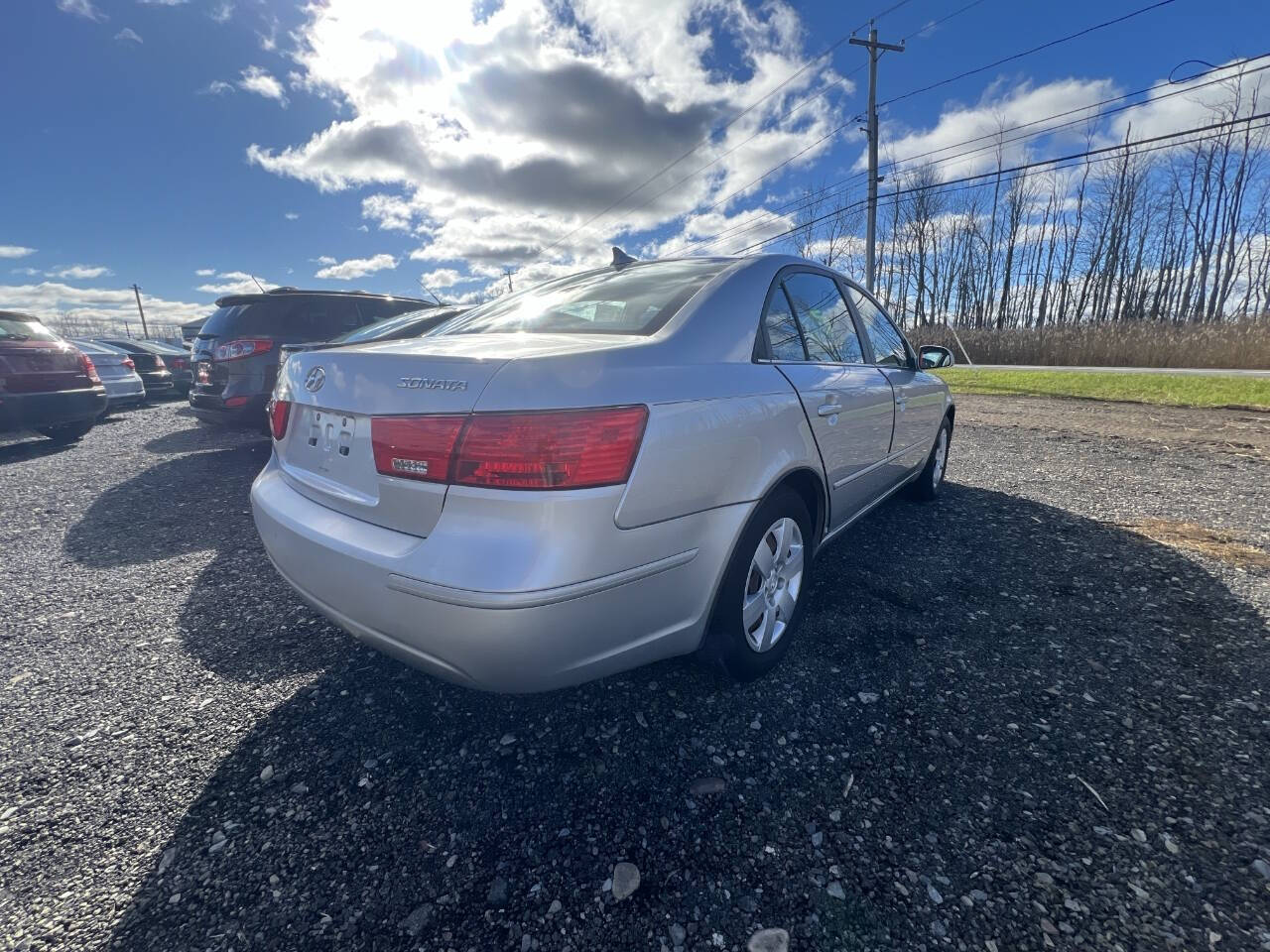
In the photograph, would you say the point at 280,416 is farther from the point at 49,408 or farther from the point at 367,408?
the point at 49,408

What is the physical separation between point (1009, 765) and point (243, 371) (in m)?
7.00

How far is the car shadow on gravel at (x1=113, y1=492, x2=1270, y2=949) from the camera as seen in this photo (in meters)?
1.37

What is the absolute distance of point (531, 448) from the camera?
4.84 ft

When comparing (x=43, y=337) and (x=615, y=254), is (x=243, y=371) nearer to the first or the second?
(x=43, y=337)

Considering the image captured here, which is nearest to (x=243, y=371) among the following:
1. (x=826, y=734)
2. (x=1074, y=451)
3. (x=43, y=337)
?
(x=43, y=337)

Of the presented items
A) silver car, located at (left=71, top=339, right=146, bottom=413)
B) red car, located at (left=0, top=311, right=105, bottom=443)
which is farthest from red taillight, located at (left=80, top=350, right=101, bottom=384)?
silver car, located at (left=71, top=339, right=146, bottom=413)

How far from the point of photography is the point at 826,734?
1.96 m

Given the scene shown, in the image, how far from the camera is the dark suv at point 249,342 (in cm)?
599

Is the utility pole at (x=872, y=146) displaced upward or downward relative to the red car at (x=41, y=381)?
upward

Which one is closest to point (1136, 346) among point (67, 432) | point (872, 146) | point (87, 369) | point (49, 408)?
point (872, 146)

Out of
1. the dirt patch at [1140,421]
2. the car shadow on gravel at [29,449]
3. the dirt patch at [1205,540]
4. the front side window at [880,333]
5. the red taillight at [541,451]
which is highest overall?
the front side window at [880,333]

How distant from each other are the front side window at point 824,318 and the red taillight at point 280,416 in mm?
2121

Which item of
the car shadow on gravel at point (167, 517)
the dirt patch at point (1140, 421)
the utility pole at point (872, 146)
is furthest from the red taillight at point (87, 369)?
the utility pole at point (872, 146)

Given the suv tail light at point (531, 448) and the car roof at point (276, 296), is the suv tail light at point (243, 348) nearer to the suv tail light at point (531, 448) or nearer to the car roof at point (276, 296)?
the car roof at point (276, 296)
